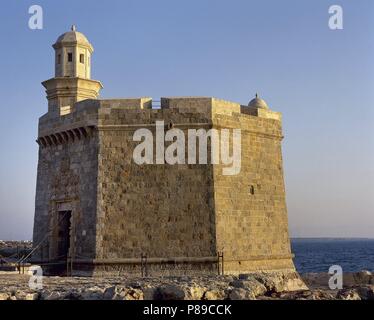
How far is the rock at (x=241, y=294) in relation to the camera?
10.2 metres

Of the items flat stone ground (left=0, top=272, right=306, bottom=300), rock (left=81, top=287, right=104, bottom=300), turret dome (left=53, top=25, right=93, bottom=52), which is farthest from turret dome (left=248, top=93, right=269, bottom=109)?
rock (left=81, top=287, right=104, bottom=300)

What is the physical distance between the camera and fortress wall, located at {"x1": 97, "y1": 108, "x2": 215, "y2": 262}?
1537 centimetres

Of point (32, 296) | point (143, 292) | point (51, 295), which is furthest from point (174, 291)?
point (32, 296)

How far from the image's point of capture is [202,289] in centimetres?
1038

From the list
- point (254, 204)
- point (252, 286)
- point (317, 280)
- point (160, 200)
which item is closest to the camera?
point (252, 286)

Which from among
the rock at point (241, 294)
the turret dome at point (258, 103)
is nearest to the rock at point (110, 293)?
the rock at point (241, 294)

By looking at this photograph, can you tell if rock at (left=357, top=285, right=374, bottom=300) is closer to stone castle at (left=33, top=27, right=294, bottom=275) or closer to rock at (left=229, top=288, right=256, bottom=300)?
stone castle at (left=33, top=27, right=294, bottom=275)

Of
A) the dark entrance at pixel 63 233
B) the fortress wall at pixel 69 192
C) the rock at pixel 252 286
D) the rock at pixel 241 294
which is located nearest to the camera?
the rock at pixel 241 294

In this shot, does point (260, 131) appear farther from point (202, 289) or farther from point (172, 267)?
point (202, 289)

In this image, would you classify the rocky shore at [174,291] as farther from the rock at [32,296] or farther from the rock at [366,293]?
the rock at [366,293]

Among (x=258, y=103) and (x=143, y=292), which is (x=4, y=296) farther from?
(x=258, y=103)

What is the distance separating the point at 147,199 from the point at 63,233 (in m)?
4.16

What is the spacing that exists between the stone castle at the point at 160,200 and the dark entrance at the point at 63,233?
0.04 metres

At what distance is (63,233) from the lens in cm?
1797
